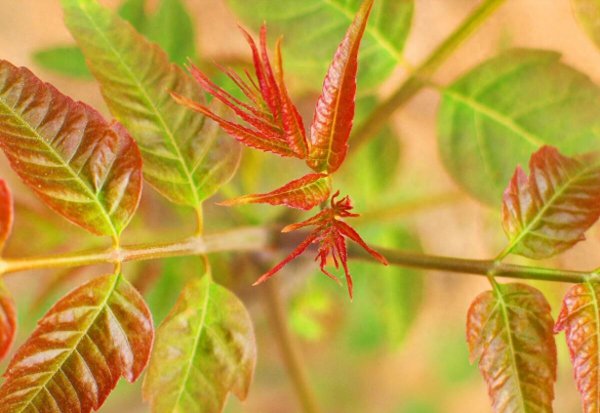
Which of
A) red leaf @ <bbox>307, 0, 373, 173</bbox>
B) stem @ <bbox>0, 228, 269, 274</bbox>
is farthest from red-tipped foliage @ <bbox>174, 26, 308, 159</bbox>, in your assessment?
stem @ <bbox>0, 228, 269, 274</bbox>

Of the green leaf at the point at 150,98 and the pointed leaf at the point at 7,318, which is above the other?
the green leaf at the point at 150,98

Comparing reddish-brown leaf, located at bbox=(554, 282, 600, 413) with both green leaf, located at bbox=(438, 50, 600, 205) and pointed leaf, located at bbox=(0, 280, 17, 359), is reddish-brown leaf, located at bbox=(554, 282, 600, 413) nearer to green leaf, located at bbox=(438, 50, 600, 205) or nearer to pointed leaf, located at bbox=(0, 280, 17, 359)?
green leaf, located at bbox=(438, 50, 600, 205)

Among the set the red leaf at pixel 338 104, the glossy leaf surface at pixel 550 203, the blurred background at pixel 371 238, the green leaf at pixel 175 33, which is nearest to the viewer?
the red leaf at pixel 338 104

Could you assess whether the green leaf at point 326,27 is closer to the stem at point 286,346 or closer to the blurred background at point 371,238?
the blurred background at point 371,238

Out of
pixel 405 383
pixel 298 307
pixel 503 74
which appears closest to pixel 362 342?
pixel 405 383

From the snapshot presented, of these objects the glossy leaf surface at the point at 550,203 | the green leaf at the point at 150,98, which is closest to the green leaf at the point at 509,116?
the glossy leaf surface at the point at 550,203

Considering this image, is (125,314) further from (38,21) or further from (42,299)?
(38,21)

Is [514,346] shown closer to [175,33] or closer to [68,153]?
[68,153]
